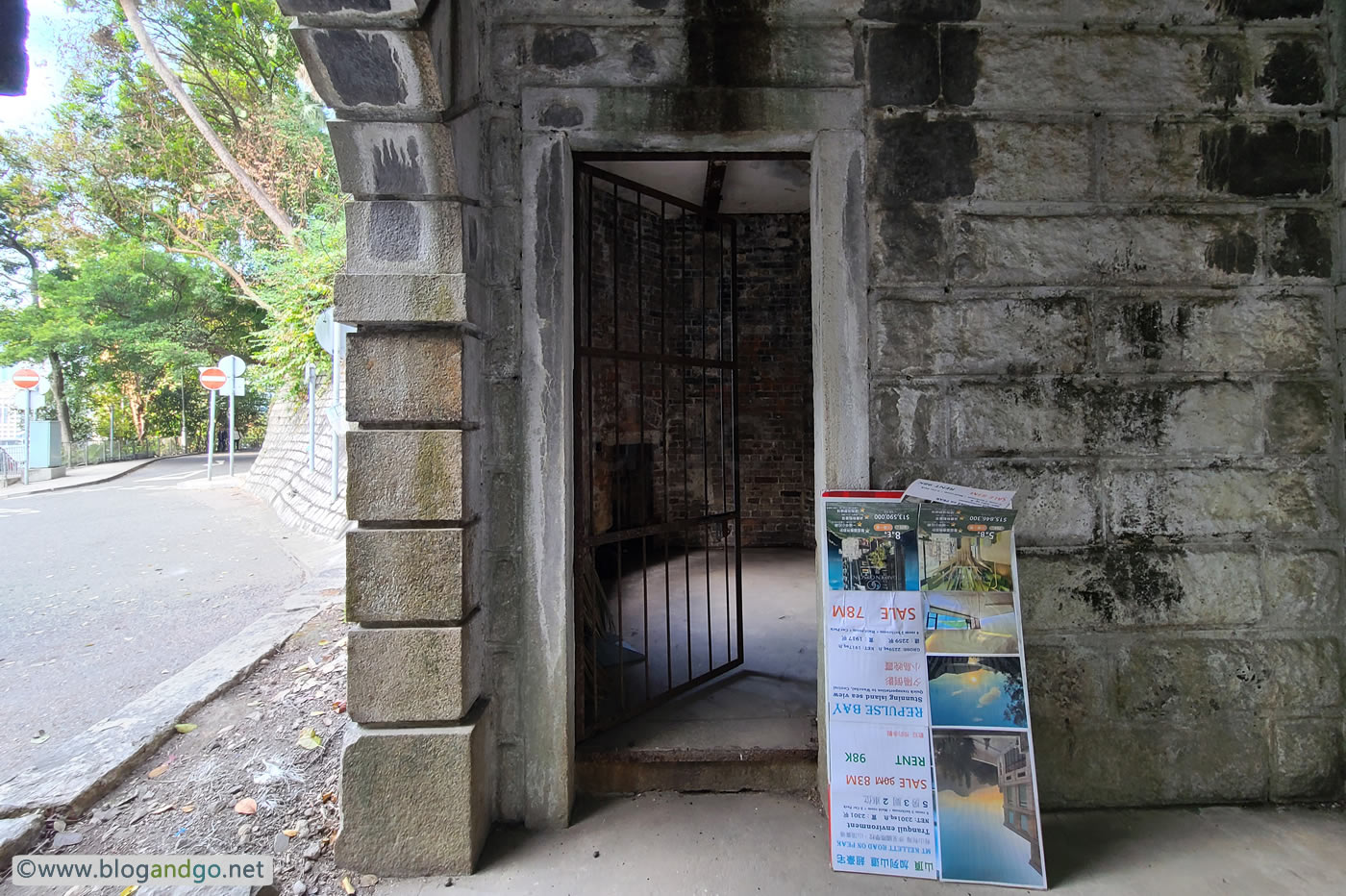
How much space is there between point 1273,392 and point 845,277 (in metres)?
1.63

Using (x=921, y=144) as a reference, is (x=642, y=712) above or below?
below

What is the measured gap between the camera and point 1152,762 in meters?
2.28

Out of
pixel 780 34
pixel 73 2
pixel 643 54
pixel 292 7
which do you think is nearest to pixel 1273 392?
pixel 780 34

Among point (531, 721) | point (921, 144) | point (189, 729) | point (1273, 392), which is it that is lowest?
point (189, 729)

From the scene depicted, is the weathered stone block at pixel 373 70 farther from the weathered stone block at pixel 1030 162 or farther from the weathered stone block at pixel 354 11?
the weathered stone block at pixel 1030 162

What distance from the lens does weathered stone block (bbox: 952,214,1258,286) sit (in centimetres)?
228

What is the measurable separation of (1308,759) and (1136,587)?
886mm

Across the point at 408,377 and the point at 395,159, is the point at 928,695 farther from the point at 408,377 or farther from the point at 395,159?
the point at 395,159

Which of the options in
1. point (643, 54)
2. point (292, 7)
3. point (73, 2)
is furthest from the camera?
point (73, 2)

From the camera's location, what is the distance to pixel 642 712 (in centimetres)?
288

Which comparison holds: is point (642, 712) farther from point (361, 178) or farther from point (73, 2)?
point (73, 2)

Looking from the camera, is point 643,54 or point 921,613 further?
point 643,54

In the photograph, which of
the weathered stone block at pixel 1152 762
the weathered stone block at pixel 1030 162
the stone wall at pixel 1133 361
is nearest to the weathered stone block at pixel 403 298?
the stone wall at pixel 1133 361

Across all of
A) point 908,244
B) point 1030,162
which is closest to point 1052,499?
point 908,244
